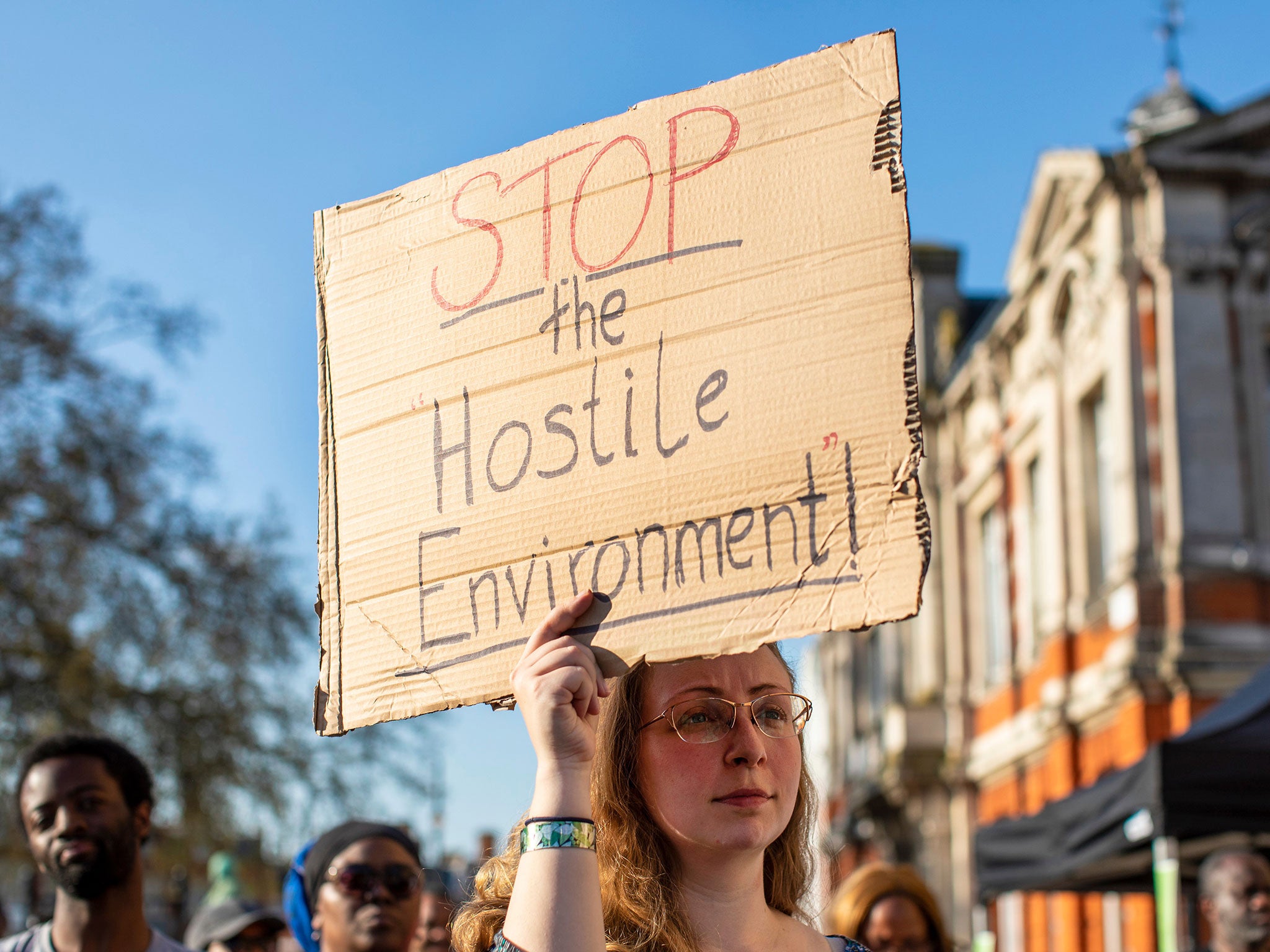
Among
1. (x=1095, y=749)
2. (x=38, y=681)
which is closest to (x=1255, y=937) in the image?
(x=1095, y=749)

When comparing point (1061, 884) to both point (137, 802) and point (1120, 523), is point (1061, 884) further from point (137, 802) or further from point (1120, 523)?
point (1120, 523)

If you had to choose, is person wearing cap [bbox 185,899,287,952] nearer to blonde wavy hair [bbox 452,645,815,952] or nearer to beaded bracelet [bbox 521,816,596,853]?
blonde wavy hair [bbox 452,645,815,952]

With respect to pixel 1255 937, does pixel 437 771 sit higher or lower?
higher

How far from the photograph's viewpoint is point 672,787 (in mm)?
2229

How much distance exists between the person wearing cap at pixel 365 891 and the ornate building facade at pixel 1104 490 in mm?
10580

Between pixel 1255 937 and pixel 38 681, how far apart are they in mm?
13566

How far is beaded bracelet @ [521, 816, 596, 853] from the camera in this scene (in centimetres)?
198

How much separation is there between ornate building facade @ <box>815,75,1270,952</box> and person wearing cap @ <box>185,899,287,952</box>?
9.42m

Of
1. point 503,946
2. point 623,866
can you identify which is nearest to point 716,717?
point 623,866

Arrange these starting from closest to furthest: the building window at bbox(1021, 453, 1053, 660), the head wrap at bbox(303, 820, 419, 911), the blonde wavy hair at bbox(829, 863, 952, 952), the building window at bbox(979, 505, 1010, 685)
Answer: the head wrap at bbox(303, 820, 419, 911)
the blonde wavy hair at bbox(829, 863, 952, 952)
the building window at bbox(1021, 453, 1053, 660)
the building window at bbox(979, 505, 1010, 685)

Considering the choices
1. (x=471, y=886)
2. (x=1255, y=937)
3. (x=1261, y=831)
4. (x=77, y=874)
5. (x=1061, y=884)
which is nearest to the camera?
(x=471, y=886)

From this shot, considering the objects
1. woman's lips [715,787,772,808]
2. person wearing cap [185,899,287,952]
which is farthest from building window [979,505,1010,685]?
woman's lips [715,787,772,808]

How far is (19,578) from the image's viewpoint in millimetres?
16266

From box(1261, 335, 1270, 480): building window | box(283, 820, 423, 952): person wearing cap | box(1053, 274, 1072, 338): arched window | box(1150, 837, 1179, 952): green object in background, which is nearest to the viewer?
box(283, 820, 423, 952): person wearing cap
